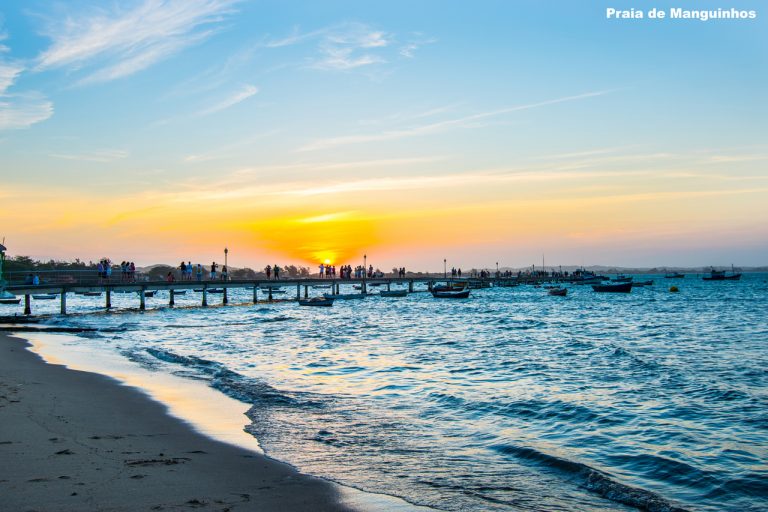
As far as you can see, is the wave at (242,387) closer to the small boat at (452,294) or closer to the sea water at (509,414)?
the sea water at (509,414)

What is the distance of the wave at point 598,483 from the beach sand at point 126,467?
3500 mm

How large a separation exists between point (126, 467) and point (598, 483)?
20.1ft

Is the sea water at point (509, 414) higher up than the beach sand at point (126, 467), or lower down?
lower down

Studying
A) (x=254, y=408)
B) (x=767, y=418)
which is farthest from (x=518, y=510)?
(x=767, y=418)

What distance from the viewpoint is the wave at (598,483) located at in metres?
7.57

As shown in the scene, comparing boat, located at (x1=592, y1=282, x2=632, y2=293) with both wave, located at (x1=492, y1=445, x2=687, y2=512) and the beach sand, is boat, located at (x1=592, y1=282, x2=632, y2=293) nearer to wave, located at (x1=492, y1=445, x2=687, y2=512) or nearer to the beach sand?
wave, located at (x1=492, y1=445, x2=687, y2=512)

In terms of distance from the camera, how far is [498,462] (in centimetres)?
A: 934

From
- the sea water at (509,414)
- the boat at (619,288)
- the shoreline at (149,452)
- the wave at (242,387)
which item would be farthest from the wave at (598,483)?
the boat at (619,288)

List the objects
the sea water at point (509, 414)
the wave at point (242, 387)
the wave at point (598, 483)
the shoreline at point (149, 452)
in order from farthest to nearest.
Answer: the wave at point (242, 387)
the sea water at point (509, 414)
the wave at point (598, 483)
the shoreline at point (149, 452)

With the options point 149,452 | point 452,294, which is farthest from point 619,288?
point 149,452

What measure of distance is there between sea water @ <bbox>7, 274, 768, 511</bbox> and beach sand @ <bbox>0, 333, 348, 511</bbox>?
83 cm

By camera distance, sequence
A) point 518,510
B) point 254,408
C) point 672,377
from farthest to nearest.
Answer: point 672,377
point 254,408
point 518,510

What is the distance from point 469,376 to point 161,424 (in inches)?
388

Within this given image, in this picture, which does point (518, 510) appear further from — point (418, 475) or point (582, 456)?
point (582, 456)
